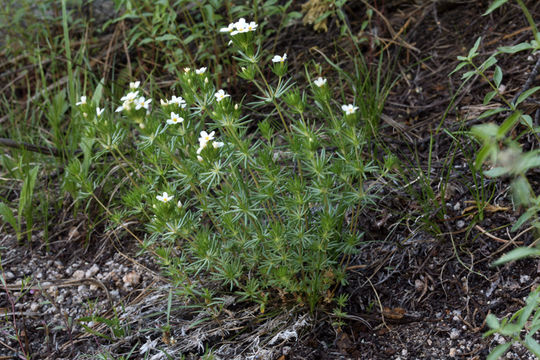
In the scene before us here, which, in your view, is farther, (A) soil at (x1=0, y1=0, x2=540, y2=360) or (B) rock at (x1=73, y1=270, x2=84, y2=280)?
(B) rock at (x1=73, y1=270, x2=84, y2=280)

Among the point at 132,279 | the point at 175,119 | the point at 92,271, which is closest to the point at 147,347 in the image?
Answer: the point at 132,279

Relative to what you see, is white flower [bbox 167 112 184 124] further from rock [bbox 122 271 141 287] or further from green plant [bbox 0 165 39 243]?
green plant [bbox 0 165 39 243]

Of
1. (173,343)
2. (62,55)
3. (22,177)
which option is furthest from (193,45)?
(173,343)

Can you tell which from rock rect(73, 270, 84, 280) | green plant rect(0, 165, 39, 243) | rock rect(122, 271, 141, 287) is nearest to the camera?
rock rect(122, 271, 141, 287)

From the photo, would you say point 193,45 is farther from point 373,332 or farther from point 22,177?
point 373,332

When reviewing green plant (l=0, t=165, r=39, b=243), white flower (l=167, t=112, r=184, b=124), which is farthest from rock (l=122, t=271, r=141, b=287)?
white flower (l=167, t=112, r=184, b=124)

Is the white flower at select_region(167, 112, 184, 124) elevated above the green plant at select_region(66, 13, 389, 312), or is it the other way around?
the white flower at select_region(167, 112, 184, 124)

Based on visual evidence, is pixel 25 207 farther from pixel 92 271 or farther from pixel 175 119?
pixel 175 119

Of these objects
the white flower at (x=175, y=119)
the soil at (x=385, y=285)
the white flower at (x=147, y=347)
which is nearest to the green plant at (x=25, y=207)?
the soil at (x=385, y=285)

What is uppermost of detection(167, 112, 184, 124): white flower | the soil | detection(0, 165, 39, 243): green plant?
detection(167, 112, 184, 124): white flower
